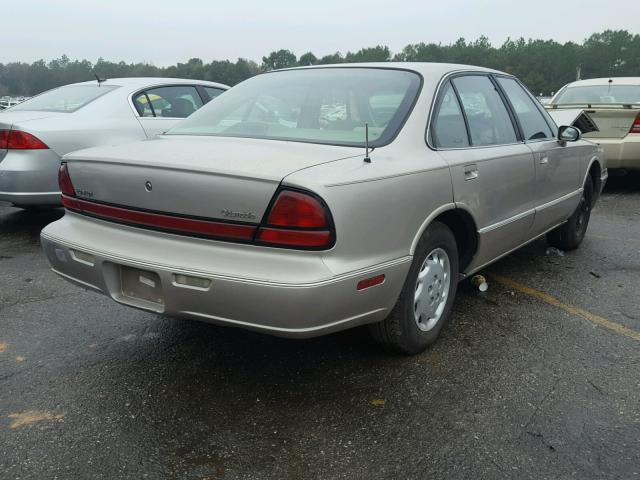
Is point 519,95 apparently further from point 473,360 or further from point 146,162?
point 146,162

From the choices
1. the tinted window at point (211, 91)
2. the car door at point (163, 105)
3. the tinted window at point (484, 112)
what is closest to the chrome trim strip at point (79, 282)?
the tinted window at point (484, 112)

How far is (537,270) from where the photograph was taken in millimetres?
4727

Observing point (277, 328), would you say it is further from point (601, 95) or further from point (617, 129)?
point (601, 95)

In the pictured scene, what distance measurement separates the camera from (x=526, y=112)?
14.1 feet

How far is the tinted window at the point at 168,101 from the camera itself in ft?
19.8

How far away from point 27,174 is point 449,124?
146 inches

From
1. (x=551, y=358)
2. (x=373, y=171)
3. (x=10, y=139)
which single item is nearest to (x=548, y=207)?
(x=551, y=358)

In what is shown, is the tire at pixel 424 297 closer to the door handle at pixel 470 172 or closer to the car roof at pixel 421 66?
the door handle at pixel 470 172

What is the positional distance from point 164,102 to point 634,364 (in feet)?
16.5

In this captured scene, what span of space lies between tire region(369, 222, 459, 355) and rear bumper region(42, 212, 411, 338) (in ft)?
0.59

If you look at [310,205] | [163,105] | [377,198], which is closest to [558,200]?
[377,198]

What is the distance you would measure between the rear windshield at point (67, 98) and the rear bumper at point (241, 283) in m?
3.55

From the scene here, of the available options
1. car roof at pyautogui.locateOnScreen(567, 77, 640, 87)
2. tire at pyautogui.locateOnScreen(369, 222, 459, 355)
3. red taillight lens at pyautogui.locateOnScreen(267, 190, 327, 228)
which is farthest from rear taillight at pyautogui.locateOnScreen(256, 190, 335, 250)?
car roof at pyautogui.locateOnScreen(567, 77, 640, 87)

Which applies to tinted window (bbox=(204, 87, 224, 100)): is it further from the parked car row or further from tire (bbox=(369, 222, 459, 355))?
tire (bbox=(369, 222, 459, 355))
